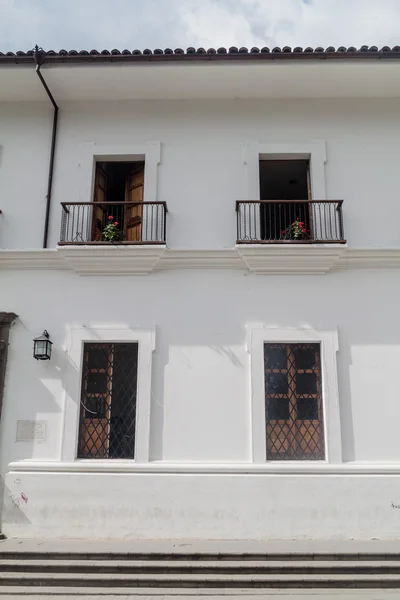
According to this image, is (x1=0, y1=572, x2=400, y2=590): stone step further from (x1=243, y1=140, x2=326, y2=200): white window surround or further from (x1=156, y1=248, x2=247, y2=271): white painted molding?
(x1=243, y1=140, x2=326, y2=200): white window surround

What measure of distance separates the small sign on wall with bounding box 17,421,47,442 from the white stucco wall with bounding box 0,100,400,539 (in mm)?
105

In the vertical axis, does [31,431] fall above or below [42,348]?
below

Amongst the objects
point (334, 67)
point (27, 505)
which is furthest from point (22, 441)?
point (334, 67)

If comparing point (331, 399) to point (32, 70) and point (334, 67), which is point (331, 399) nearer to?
point (334, 67)

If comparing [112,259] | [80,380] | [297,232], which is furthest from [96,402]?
[297,232]

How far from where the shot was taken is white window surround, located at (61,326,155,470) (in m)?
7.25

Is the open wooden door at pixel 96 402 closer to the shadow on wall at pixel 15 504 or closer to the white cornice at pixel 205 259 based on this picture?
the shadow on wall at pixel 15 504

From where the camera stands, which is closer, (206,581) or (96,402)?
(206,581)

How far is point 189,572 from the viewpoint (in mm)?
6180

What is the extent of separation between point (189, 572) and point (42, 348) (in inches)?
151

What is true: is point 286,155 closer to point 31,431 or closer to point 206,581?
point 31,431

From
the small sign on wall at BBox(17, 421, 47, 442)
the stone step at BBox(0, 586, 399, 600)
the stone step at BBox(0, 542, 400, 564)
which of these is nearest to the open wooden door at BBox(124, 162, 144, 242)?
the small sign on wall at BBox(17, 421, 47, 442)

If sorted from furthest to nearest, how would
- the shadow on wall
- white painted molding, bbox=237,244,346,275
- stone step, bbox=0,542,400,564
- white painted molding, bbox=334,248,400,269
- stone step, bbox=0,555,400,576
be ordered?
white painted molding, bbox=334,248,400,269 → white painted molding, bbox=237,244,346,275 → the shadow on wall → stone step, bbox=0,542,400,564 → stone step, bbox=0,555,400,576

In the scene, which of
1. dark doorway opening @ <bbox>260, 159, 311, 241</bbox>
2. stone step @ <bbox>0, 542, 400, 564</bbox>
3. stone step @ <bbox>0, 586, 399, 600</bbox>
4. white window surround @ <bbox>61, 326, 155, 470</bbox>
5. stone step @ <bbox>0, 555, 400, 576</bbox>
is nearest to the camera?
stone step @ <bbox>0, 586, 399, 600</bbox>
